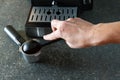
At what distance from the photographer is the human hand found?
544 mm

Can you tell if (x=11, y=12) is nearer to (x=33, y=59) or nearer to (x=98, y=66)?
(x=33, y=59)

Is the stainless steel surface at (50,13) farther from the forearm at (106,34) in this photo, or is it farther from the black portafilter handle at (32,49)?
the forearm at (106,34)

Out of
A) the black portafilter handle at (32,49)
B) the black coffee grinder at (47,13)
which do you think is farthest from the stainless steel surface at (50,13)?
the black portafilter handle at (32,49)

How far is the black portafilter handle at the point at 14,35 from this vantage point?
0.70 m

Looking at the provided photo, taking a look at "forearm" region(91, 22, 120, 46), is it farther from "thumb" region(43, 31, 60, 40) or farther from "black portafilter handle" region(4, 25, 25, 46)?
"black portafilter handle" region(4, 25, 25, 46)

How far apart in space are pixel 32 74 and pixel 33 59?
0.05m

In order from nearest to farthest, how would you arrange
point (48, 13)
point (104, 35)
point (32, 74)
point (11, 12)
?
point (104, 35)
point (32, 74)
point (48, 13)
point (11, 12)

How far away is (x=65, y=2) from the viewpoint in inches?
30.7

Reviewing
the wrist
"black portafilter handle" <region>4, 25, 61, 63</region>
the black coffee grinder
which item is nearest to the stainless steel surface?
the black coffee grinder

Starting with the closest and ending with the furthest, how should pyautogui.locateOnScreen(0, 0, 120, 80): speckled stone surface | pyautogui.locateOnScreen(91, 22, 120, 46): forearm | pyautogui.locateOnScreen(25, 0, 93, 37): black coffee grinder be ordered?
pyautogui.locateOnScreen(91, 22, 120, 46): forearm → pyautogui.locateOnScreen(0, 0, 120, 80): speckled stone surface → pyautogui.locateOnScreen(25, 0, 93, 37): black coffee grinder

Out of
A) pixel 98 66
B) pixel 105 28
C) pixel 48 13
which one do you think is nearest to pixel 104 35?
pixel 105 28

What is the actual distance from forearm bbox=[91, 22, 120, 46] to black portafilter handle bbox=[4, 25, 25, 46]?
0.87 feet

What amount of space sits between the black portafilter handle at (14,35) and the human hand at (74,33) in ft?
0.41

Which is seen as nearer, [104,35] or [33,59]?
[104,35]
